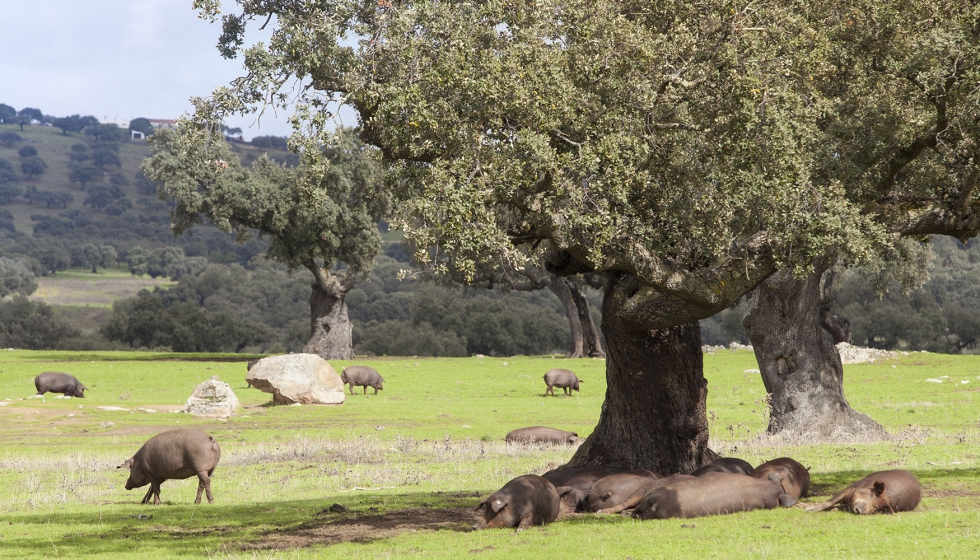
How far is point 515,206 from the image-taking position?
13.5 metres

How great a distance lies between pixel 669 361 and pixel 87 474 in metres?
12.3

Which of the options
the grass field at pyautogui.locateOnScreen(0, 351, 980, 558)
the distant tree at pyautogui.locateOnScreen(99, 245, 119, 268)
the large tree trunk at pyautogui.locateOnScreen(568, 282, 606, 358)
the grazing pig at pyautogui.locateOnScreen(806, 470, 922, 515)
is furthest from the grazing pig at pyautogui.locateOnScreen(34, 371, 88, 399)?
the distant tree at pyautogui.locateOnScreen(99, 245, 119, 268)

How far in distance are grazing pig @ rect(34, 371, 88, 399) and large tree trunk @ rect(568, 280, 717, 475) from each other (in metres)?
28.9

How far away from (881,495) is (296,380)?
86.9 feet

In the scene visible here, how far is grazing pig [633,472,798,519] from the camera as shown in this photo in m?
12.4

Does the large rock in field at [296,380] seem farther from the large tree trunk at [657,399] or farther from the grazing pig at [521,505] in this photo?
the grazing pig at [521,505]

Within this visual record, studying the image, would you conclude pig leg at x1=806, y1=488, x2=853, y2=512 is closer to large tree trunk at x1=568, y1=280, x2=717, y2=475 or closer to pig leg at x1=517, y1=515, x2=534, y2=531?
large tree trunk at x1=568, y1=280, x2=717, y2=475

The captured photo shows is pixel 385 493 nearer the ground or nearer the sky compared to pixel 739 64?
nearer the ground

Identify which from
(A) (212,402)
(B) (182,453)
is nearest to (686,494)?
(B) (182,453)

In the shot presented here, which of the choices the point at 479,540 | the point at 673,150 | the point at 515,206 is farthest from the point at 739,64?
the point at 479,540

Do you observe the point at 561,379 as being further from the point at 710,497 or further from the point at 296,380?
the point at 710,497

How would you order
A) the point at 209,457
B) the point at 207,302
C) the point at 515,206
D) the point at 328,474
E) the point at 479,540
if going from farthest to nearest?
the point at 207,302 < the point at 328,474 < the point at 209,457 < the point at 515,206 < the point at 479,540

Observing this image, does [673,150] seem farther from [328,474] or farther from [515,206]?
[328,474]

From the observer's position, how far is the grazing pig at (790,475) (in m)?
13.6
